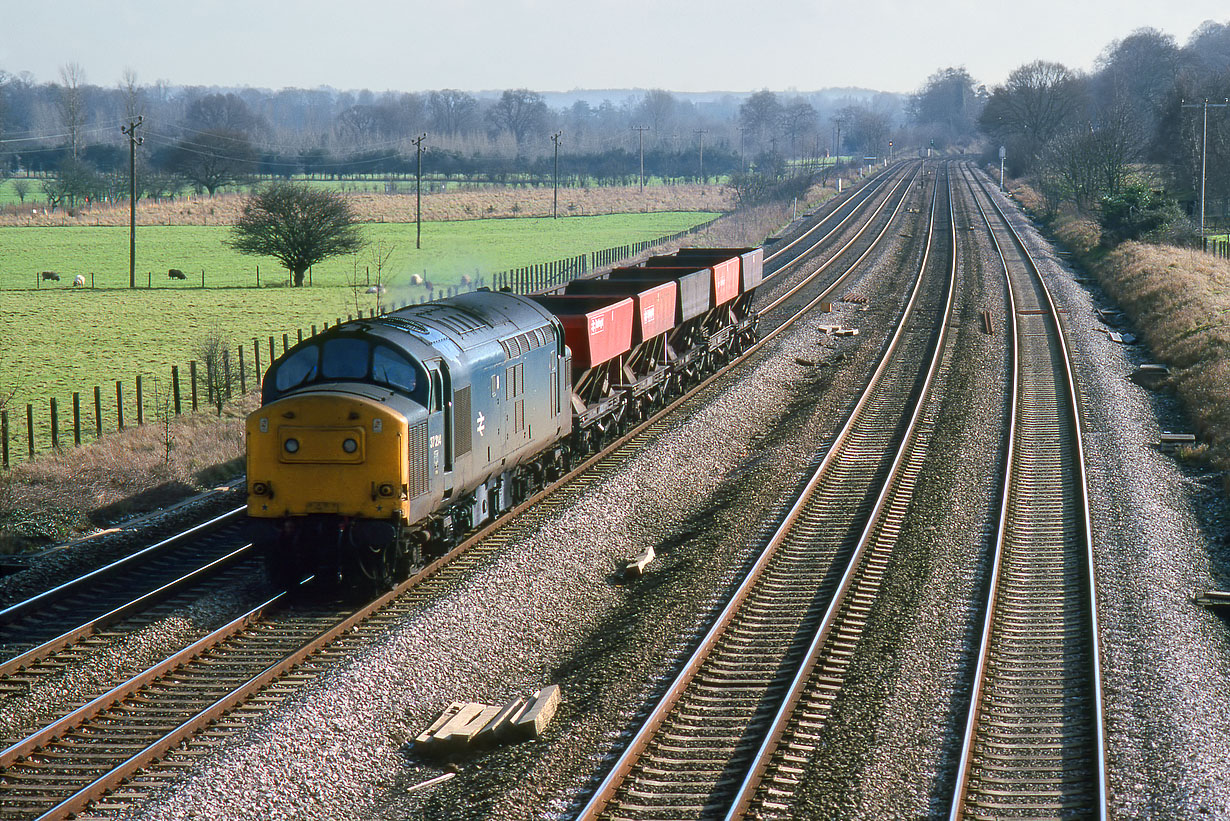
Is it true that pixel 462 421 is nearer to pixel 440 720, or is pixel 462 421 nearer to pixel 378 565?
pixel 378 565

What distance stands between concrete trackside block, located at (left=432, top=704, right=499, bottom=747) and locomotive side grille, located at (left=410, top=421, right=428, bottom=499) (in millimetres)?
3260

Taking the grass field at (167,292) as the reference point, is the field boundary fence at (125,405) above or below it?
below

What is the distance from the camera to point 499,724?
11289 mm

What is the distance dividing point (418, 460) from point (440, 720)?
370 centimetres

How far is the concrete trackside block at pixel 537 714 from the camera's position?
11.2 m

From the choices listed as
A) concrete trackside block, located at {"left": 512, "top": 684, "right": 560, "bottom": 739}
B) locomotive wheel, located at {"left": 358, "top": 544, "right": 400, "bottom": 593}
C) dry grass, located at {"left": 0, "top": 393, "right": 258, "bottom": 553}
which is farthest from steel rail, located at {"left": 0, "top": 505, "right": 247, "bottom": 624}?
concrete trackside block, located at {"left": 512, "top": 684, "right": 560, "bottom": 739}

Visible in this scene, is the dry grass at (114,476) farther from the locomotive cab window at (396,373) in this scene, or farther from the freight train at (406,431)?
the locomotive cab window at (396,373)

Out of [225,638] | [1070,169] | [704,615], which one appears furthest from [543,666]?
[1070,169]

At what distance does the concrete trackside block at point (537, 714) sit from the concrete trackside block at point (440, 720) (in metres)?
0.78

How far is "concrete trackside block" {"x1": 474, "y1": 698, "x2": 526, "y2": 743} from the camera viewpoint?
36.8 ft

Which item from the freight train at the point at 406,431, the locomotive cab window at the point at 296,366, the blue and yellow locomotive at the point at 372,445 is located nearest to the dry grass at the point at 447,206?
the freight train at the point at 406,431

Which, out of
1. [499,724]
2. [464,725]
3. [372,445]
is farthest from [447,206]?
[499,724]

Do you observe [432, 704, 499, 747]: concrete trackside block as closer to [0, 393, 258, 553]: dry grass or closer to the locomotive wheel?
the locomotive wheel

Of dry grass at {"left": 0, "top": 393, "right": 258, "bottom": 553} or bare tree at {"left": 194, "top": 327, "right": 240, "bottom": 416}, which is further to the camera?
bare tree at {"left": 194, "top": 327, "right": 240, "bottom": 416}
